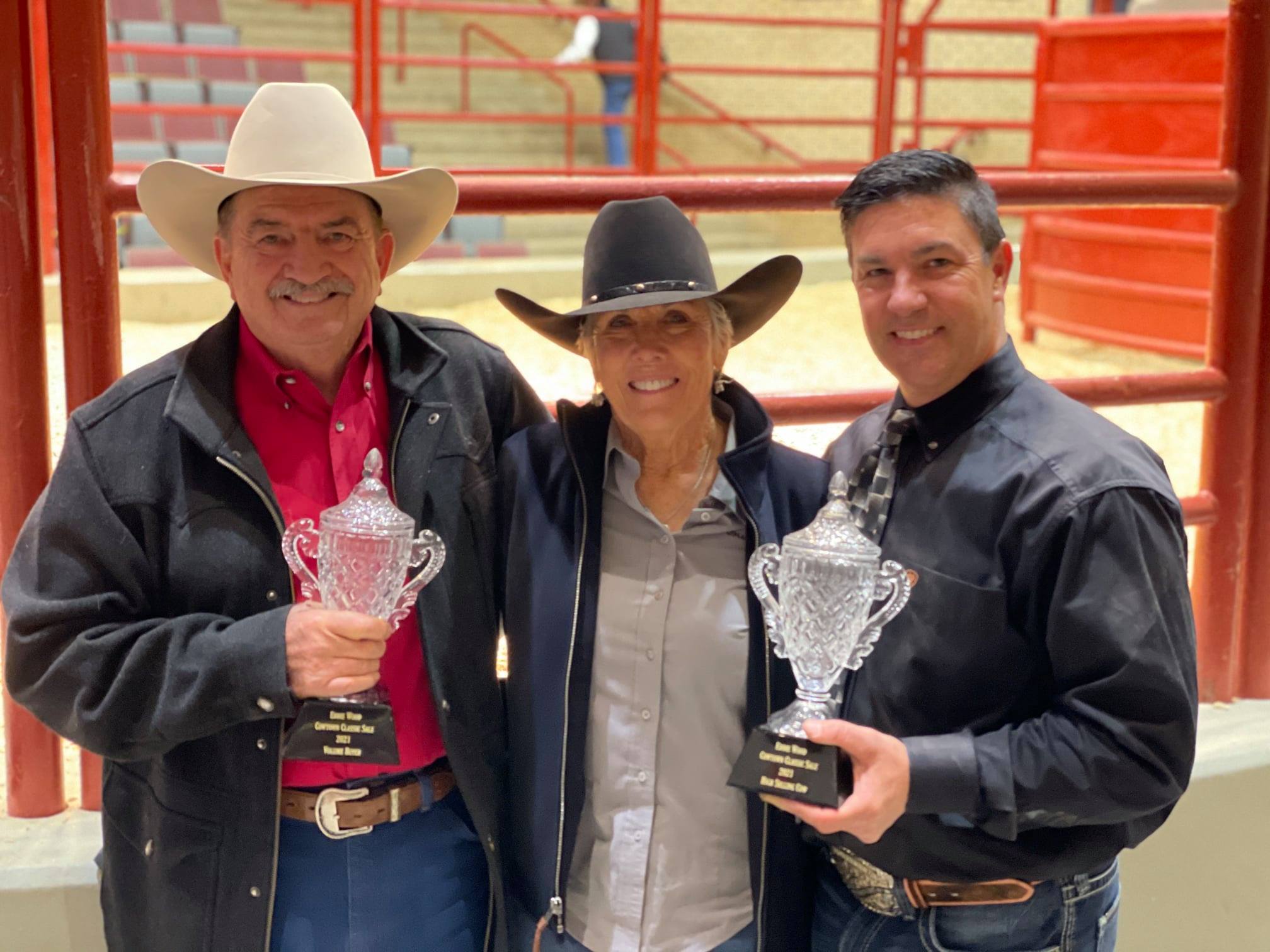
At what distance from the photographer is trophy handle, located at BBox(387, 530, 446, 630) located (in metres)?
1.63

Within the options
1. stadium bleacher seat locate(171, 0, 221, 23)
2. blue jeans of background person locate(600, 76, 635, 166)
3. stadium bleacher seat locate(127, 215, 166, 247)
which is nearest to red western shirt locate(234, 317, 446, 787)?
stadium bleacher seat locate(127, 215, 166, 247)

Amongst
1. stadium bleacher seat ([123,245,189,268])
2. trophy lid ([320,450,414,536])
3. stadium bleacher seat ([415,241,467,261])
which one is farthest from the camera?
stadium bleacher seat ([415,241,467,261])

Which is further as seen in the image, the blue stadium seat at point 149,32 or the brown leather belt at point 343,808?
the blue stadium seat at point 149,32

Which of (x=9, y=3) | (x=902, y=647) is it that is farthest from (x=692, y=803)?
(x=9, y=3)

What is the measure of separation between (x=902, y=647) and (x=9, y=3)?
1562 mm

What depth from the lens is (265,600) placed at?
170 cm

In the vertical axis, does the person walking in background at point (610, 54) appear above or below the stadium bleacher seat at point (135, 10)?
below

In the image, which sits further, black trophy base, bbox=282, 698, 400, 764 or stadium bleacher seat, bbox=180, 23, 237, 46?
stadium bleacher seat, bbox=180, 23, 237, 46

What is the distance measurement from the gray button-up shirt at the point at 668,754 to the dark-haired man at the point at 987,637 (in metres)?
0.15

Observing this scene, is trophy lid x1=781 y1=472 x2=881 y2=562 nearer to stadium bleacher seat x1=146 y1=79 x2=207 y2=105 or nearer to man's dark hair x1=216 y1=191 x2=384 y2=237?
man's dark hair x1=216 y1=191 x2=384 y2=237

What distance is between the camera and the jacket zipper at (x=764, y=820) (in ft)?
5.49

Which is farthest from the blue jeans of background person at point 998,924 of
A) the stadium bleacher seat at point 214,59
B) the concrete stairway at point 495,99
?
the stadium bleacher seat at point 214,59

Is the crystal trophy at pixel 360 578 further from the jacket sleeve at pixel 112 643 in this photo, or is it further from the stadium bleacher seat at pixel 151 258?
the stadium bleacher seat at pixel 151 258

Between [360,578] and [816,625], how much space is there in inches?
20.7
